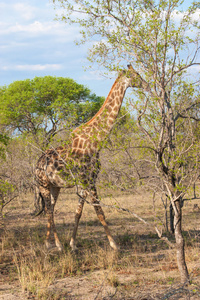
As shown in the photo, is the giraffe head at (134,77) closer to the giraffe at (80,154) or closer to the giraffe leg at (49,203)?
the giraffe at (80,154)

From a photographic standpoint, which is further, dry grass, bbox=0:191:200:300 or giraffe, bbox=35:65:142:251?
giraffe, bbox=35:65:142:251

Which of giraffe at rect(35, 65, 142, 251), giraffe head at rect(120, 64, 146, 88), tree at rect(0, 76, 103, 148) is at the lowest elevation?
giraffe at rect(35, 65, 142, 251)

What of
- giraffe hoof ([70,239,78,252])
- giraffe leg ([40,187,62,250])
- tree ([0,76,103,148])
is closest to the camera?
giraffe hoof ([70,239,78,252])

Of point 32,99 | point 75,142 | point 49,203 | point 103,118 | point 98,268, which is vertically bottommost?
point 98,268

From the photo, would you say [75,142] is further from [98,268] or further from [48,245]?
[98,268]

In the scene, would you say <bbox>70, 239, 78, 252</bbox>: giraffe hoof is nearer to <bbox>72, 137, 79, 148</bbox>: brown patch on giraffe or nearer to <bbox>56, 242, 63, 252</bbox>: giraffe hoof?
<bbox>56, 242, 63, 252</bbox>: giraffe hoof

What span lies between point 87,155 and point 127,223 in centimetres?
377

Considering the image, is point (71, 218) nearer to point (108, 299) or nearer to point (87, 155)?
point (87, 155)

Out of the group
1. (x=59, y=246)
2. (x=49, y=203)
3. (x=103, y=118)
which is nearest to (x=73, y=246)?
(x=59, y=246)

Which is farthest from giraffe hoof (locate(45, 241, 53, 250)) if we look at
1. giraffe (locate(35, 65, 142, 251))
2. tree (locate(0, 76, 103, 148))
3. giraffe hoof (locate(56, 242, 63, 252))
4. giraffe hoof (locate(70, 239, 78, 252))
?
tree (locate(0, 76, 103, 148))

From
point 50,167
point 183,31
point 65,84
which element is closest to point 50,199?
point 50,167

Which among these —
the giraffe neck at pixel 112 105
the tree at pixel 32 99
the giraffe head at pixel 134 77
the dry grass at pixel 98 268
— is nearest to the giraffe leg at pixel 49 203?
the dry grass at pixel 98 268

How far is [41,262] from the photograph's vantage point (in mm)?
6383

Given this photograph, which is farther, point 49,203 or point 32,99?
point 32,99
